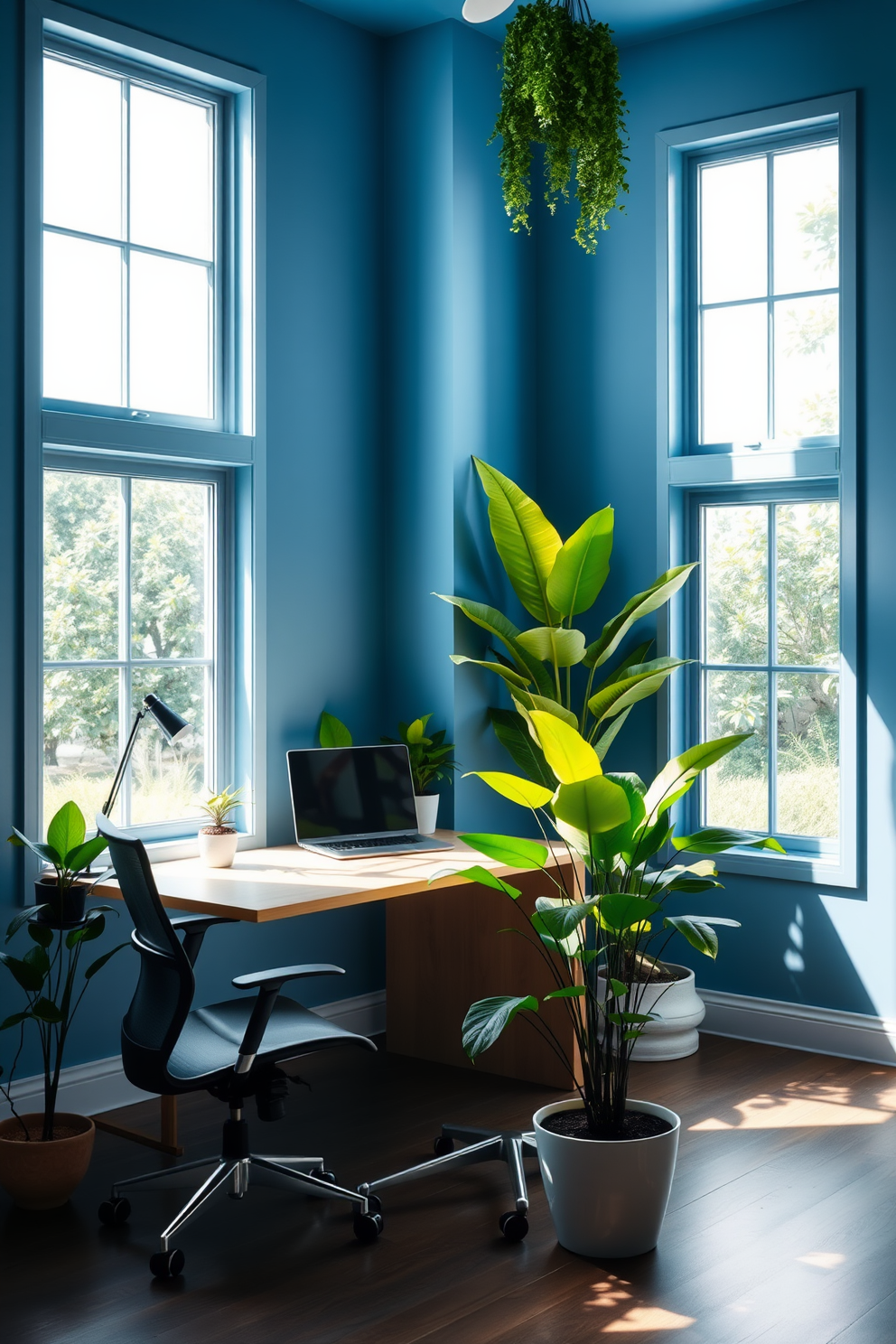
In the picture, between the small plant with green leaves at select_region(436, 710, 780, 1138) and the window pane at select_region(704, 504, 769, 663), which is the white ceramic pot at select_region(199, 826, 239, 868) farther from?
the window pane at select_region(704, 504, 769, 663)

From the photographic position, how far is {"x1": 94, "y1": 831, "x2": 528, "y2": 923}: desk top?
3.36 meters

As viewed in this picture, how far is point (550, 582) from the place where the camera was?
4.47m

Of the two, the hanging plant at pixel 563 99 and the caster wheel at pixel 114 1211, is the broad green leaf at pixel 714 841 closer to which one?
the caster wheel at pixel 114 1211

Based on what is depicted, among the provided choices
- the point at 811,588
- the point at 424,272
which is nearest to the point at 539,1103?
the point at 811,588

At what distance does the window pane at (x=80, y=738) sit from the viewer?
156 inches

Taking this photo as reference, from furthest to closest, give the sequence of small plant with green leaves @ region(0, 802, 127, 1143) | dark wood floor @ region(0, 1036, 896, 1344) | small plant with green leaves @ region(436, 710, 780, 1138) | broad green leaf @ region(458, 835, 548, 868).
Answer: small plant with green leaves @ region(0, 802, 127, 1143) < broad green leaf @ region(458, 835, 548, 868) < small plant with green leaves @ region(436, 710, 780, 1138) < dark wood floor @ region(0, 1036, 896, 1344)

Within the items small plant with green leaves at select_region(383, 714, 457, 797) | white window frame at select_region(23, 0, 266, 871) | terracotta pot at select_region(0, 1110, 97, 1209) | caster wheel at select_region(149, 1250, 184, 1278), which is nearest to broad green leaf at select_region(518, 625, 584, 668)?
small plant with green leaves at select_region(383, 714, 457, 797)

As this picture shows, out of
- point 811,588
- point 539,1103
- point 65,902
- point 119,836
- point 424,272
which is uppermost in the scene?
point 424,272

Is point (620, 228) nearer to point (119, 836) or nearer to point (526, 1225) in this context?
point (119, 836)

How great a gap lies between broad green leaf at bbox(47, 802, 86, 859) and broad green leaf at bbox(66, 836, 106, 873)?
0.06ft

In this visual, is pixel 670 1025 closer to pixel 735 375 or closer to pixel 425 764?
pixel 425 764

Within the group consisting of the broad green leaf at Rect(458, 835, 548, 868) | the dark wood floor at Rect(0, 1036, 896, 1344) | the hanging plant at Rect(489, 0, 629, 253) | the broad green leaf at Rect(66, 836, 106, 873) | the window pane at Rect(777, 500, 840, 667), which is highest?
the hanging plant at Rect(489, 0, 629, 253)

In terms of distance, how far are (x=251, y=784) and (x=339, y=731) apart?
1.23 feet

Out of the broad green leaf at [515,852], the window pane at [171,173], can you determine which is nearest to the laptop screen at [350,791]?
the broad green leaf at [515,852]
